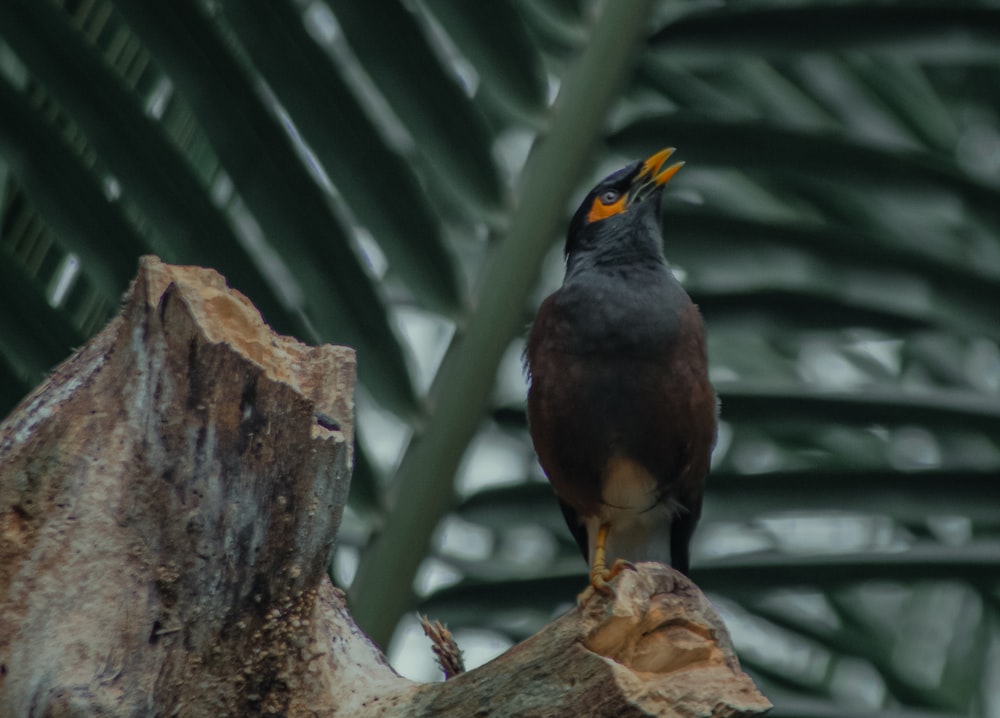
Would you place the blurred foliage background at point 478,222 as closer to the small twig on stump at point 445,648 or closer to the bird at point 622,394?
the small twig on stump at point 445,648

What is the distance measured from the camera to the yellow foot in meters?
1.64

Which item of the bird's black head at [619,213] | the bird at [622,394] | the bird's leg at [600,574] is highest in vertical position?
the bird's black head at [619,213]

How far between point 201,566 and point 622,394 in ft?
4.58

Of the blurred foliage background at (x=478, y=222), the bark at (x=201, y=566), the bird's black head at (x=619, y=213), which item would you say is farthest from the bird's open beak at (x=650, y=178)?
the bark at (x=201, y=566)

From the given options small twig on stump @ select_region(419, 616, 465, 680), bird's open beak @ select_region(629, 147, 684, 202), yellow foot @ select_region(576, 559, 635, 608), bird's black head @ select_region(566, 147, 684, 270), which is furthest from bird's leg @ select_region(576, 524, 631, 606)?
bird's open beak @ select_region(629, 147, 684, 202)

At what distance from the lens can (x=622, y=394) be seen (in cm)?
287

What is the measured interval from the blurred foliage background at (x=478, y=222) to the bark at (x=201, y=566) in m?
0.39

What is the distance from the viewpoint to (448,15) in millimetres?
2176

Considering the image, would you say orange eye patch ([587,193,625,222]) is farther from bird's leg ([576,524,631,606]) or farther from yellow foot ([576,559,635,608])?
yellow foot ([576,559,635,608])

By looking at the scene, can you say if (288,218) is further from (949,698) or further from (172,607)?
(949,698)

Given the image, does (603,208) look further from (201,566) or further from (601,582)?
(201,566)

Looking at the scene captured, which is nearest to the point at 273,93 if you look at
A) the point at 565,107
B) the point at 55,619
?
the point at 565,107

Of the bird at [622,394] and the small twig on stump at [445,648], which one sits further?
the bird at [622,394]

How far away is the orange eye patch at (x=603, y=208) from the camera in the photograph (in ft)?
10.6
